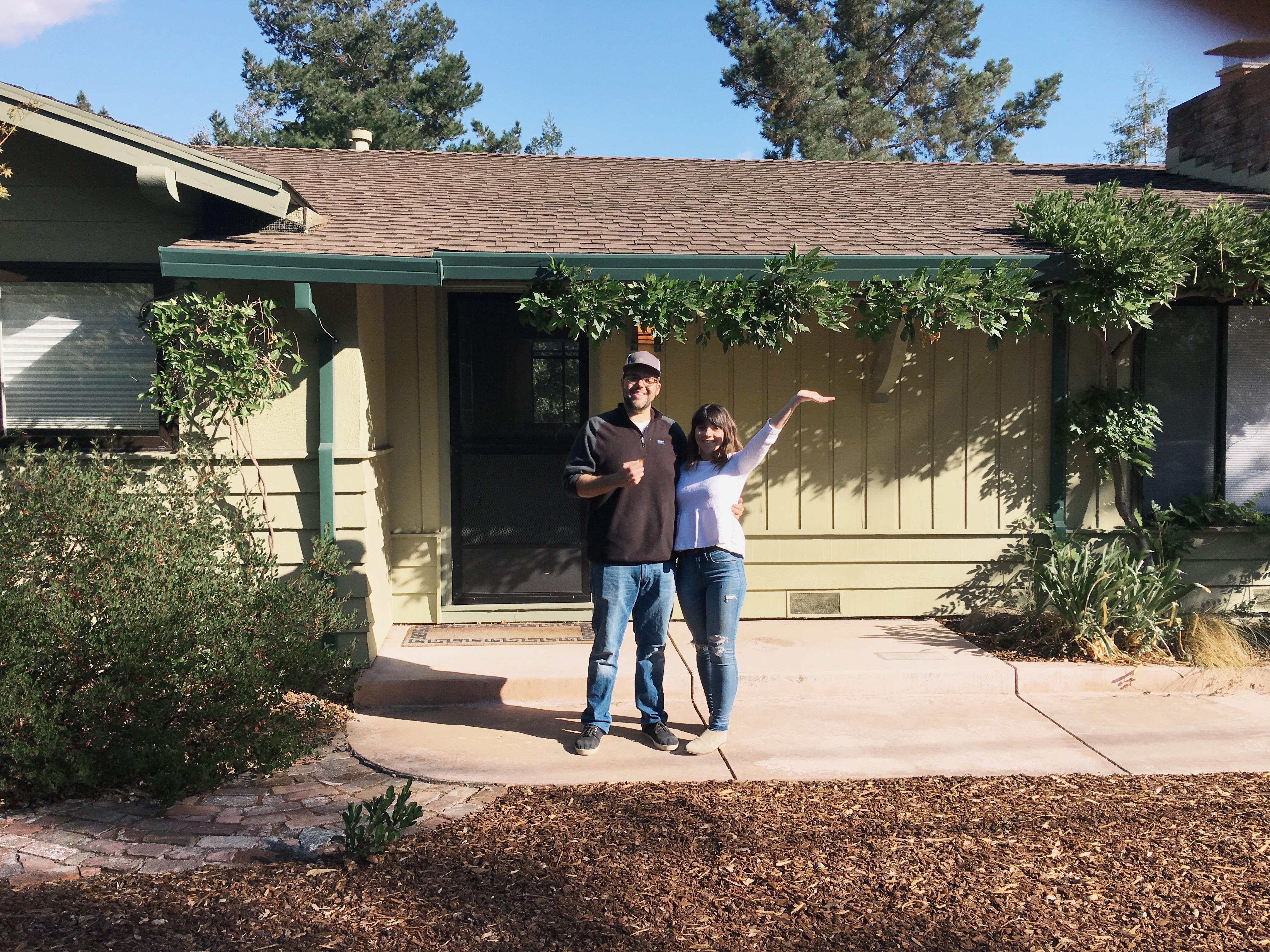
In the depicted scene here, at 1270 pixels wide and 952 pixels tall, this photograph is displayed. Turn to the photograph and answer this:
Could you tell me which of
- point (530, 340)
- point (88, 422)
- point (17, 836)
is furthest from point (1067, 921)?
point (88, 422)

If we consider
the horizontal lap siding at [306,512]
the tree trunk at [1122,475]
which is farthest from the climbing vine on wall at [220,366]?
the tree trunk at [1122,475]

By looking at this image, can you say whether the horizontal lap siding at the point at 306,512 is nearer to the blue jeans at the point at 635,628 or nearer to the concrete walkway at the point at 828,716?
the concrete walkway at the point at 828,716

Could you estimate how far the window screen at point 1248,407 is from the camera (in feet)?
22.7

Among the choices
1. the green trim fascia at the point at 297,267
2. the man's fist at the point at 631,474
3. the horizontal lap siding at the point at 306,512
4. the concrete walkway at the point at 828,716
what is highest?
the green trim fascia at the point at 297,267

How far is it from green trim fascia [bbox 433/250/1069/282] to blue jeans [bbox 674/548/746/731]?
1939 millimetres

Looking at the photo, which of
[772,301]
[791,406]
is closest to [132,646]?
[791,406]

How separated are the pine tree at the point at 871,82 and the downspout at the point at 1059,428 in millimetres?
16714

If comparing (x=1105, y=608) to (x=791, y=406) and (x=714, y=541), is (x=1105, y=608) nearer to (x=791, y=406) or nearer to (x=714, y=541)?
(x=791, y=406)

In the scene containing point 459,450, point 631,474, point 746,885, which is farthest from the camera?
point 459,450

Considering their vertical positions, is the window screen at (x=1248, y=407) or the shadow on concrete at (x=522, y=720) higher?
the window screen at (x=1248, y=407)

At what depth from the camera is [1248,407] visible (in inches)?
273

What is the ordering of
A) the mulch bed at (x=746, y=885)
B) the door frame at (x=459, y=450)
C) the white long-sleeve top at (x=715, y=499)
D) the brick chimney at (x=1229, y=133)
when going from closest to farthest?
the mulch bed at (x=746, y=885) → the white long-sleeve top at (x=715, y=499) → the door frame at (x=459, y=450) → the brick chimney at (x=1229, y=133)

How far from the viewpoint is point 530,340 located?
22.3 feet

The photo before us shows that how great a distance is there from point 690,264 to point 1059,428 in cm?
291
